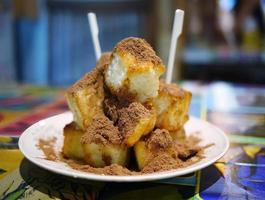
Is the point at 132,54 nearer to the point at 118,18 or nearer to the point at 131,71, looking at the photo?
the point at 131,71

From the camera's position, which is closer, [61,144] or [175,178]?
[175,178]

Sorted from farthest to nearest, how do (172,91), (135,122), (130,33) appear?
(130,33) < (172,91) < (135,122)

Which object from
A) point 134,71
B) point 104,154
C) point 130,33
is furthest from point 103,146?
point 130,33

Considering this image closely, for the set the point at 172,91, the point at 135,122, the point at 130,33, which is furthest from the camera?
the point at 130,33

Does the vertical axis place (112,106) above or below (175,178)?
above

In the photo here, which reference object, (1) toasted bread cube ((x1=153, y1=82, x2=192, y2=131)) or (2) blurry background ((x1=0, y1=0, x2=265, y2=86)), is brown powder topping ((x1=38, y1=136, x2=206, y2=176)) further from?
(2) blurry background ((x1=0, y1=0, x2=265, y2=86))

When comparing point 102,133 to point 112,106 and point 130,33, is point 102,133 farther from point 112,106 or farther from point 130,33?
point 130,33

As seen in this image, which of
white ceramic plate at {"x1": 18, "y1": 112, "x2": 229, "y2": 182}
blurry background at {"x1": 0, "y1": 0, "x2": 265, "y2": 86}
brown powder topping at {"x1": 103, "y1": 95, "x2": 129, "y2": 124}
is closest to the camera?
white ceramic plate at {"x1": 18, "y1": 112, "x2": 229, "y2": 182}

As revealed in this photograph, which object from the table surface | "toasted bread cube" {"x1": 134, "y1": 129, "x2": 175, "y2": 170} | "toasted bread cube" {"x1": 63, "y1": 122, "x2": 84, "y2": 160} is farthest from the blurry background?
"toasted bread cube" {"x1": 134, "y1": 129, "x2": 175, "y2": 170}
